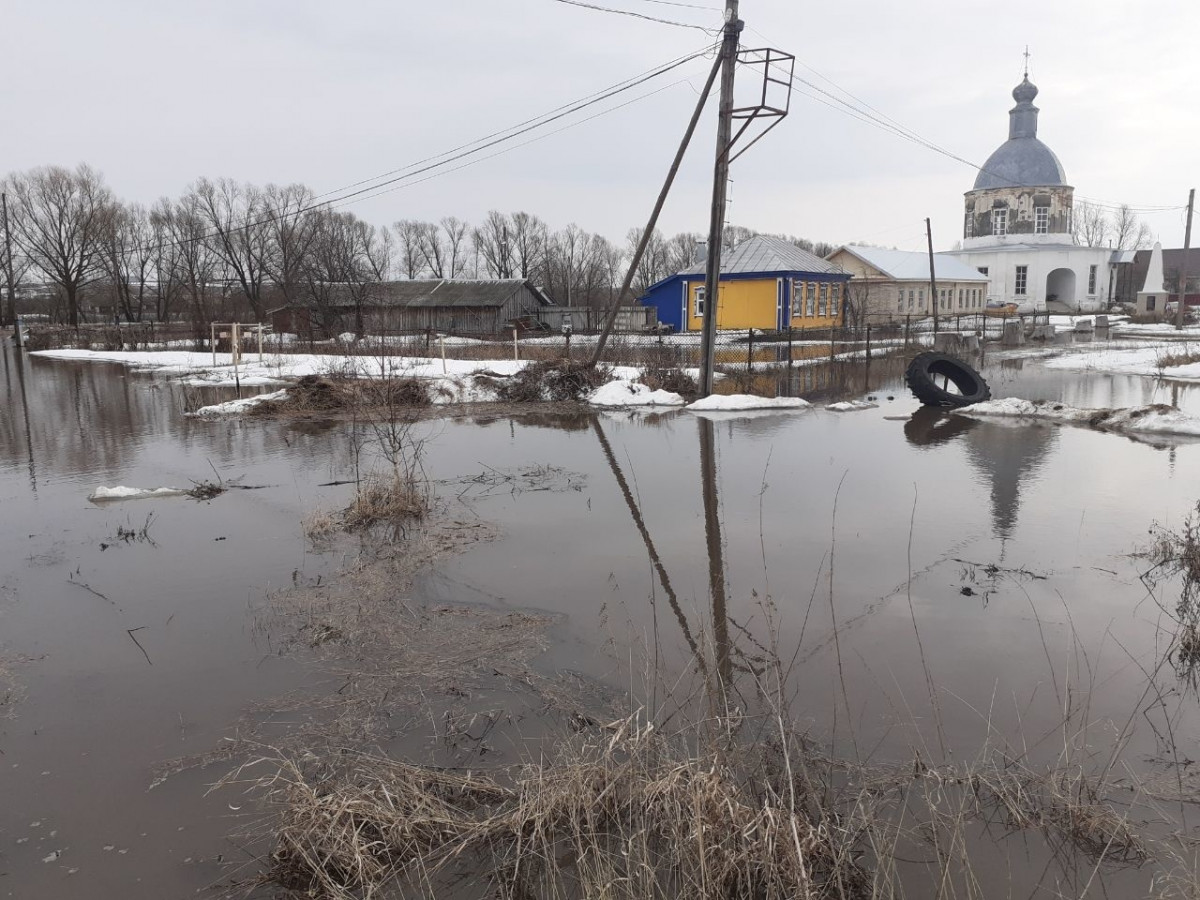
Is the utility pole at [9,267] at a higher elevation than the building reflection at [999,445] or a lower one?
higher

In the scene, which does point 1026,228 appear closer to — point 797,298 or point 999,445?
point 797,298

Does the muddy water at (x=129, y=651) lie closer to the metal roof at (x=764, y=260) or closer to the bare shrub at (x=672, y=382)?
the bare shrub at (x=672, y=382)

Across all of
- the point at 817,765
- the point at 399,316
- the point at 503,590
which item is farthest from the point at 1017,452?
the point at 399,316

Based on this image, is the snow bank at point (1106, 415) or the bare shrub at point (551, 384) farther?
the bare shrub at point (551, 384)

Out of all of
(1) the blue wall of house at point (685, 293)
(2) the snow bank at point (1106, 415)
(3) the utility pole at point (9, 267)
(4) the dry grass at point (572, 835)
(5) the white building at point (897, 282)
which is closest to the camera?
(4) the dry grass at point (572, 835)

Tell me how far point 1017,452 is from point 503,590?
8440 mm

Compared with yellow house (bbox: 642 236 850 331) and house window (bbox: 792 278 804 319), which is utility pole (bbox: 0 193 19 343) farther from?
house window (bbox: 792 278 804 319)

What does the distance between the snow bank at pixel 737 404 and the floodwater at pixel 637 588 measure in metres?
3.38

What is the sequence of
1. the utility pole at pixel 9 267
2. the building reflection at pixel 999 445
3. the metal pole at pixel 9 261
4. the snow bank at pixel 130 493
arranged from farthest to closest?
1. the utility pole at pixel 9 267
2. the metal pole at pixel 9 261
3. the snow bank at pixel 130 493
4. the building reflection at pixel 999 445

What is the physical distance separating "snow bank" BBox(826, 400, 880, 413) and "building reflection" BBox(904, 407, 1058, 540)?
3.62 feet

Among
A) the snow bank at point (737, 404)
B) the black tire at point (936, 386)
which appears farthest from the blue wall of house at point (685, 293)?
the snow bank at point (737, 404)

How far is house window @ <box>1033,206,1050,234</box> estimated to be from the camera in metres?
61.4

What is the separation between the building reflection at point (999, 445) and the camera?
28.8 feet

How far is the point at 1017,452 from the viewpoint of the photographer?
458 inches
